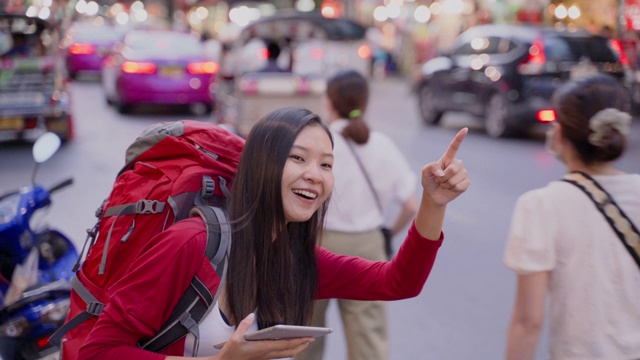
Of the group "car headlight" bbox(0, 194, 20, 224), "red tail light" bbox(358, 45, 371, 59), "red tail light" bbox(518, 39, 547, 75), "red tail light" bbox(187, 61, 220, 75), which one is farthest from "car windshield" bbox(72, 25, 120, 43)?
"car headlight" bbox(0, 194, 20, 224)

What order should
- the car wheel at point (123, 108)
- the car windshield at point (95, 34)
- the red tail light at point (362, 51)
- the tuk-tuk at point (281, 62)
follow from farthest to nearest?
the car windshield at point (95, 34), the car wheel at point (123, 108), the red tail light at point (362, 51), the tuk-tuk at point (281, 62)

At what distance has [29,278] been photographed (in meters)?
4.00

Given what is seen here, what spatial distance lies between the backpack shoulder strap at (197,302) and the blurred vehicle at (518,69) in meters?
11.8

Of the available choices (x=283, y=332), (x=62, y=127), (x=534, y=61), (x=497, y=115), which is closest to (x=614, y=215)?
(x=283, y=332)

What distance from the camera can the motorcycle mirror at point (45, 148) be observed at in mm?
3693

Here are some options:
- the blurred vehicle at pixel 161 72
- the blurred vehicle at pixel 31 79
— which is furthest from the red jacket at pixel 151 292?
the blurred vehicle at pixel 161 72

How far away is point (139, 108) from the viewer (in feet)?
60.3

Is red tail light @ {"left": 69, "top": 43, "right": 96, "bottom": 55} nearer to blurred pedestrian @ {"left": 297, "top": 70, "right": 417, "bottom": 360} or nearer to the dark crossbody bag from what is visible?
blurred pedestrian @ {"left": 297, "top": 70, "right": 417, "bottom": 360}

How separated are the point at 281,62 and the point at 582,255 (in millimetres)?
11972

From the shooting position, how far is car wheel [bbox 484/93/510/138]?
46.9ft

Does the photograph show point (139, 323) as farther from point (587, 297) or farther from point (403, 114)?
point (403, 114)

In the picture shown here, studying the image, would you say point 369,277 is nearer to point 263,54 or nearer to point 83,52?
point 263,54

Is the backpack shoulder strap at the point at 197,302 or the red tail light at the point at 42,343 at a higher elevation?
the backpack shoulder strap at the point at 197,302

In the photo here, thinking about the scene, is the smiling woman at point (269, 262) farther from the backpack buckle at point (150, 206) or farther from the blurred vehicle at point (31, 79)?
the blurred vehicle at point (31, 79)
